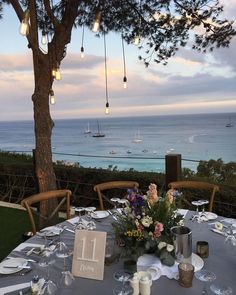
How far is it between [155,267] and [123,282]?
214 mm

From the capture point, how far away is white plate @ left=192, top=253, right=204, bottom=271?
182 cm

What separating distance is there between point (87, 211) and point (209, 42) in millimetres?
2761

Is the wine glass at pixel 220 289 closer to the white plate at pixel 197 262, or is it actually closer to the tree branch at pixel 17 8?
the white plate at pixel 197 262

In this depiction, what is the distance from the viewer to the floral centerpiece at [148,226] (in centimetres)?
181

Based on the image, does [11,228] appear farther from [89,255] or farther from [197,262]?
[197,262]

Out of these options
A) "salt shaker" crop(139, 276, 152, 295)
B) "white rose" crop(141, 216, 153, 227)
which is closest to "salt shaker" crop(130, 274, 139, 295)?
"salt shaker" crop(139, 276, 152, 295)

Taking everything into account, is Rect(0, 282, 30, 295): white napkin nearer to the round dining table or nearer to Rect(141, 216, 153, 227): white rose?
the round dining table

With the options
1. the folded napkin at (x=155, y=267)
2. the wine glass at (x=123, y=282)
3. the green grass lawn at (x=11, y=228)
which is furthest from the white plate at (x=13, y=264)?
the green grass lawn at (x=11, y=228)

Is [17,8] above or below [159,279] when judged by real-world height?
above

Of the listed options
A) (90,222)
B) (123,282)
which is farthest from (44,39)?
(123,282)

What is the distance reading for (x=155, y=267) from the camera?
179 cm

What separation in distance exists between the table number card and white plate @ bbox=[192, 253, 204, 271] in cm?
50

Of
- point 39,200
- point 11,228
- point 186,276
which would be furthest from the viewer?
point 11,228

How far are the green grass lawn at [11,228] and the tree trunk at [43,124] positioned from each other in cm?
45
